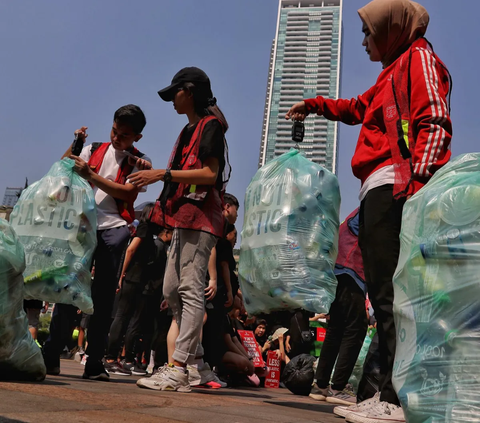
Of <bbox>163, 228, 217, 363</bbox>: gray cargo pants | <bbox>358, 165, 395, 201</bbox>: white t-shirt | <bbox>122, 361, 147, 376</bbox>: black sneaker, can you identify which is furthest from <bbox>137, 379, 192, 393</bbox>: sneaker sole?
<bbox>122, 361, 147, 376</bbox>: black sneaker

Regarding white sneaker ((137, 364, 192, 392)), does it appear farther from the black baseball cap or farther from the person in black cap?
the black baseball cap

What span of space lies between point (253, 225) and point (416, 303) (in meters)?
1.54

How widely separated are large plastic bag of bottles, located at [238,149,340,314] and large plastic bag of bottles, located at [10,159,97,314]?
37.0 inches

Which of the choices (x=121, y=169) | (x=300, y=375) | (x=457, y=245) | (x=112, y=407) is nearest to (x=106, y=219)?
(x=121, y=169)

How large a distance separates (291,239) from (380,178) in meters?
0.70

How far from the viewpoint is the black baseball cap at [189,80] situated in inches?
139

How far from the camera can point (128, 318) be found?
5289 millimetres

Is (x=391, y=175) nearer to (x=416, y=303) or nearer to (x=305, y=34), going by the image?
(x=416, y=303)

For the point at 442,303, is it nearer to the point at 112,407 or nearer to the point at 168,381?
the point at 112,407

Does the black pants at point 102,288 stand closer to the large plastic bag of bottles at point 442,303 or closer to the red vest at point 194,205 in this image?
the red vest at point 194,205

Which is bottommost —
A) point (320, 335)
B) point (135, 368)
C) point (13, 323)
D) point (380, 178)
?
point (135, 368)

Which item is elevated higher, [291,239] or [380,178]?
[380,178]

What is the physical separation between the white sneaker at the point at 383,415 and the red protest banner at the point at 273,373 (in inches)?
171

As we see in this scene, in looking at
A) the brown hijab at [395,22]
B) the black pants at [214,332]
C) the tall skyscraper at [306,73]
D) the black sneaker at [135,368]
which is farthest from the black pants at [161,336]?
the tall skyscraper at [306,73]
